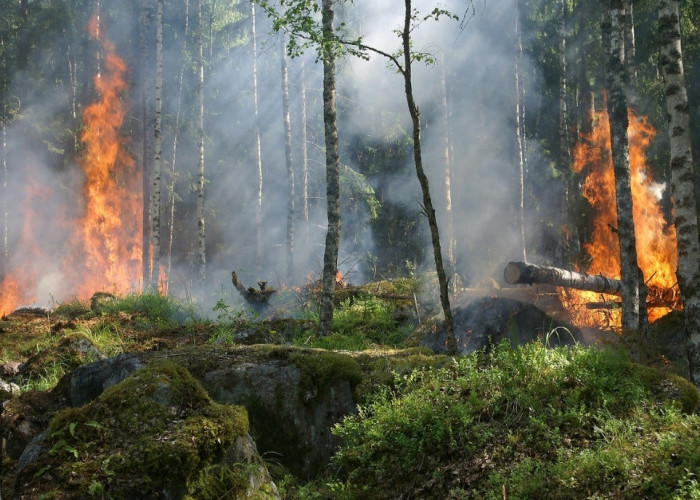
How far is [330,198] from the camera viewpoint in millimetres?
10891

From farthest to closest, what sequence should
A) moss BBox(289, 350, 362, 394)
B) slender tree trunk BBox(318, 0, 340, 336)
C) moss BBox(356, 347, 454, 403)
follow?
1. slender tree trunk BBox(318, 0, 340, 336)
2. moss BBox(356, 347, 454, 403)
3. moss BBox(289, 350, 362, 394)

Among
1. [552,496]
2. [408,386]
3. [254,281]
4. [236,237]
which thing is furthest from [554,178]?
[552,496]

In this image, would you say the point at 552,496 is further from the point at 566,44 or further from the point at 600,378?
the point at 566,44

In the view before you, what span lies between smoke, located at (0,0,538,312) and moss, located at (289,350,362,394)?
46.3 ft

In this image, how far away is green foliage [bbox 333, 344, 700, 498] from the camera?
3.97 m

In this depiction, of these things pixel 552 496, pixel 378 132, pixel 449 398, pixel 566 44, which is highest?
pixel 566 44

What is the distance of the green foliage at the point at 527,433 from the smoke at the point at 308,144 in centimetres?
1541

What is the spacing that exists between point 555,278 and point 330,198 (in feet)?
18.7

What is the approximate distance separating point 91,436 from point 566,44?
936 inches

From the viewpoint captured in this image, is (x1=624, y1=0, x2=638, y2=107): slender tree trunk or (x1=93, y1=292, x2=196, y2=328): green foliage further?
(x1=93, y1=292, x2=196, y2=328): green foliage

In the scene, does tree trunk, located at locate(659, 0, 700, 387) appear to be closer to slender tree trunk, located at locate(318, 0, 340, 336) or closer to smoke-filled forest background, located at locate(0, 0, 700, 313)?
slender tree trunk, located at locate(318, 0, 340, 336)

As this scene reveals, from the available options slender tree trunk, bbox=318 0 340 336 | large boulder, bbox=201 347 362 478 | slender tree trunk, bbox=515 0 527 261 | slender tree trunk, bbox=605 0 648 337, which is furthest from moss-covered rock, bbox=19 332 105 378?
slender tree trunk, bbox=515 0 527 261

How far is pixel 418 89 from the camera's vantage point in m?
27.9

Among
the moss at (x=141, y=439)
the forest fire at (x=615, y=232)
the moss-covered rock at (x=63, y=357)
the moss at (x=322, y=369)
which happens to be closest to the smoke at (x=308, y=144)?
the forest fire at (x=615, y=232)
